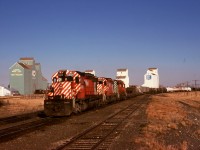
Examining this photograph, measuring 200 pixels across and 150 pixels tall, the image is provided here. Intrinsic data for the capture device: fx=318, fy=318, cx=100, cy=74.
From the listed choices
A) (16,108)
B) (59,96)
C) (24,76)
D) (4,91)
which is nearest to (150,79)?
(24,76)

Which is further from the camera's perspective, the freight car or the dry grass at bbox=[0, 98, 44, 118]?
the dry grass at bbox=[0, 98, 44, 118]

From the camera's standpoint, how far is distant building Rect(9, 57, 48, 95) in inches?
3408

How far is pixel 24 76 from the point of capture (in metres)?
86.6

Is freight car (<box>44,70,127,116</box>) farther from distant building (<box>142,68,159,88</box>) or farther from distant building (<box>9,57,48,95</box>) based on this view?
distant building (<box>142,68,159,88</box>)

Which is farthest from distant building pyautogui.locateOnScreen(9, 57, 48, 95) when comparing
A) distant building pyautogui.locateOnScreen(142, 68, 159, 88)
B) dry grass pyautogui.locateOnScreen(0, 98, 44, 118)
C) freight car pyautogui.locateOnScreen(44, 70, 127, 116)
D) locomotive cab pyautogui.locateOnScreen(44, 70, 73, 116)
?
distant building pyautogui.locateOnScreen(142, 68, 159, 88)

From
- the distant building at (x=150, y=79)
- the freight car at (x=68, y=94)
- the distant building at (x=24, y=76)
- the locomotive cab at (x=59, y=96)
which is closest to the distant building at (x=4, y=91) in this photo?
the distant building at (x=24, y=76)

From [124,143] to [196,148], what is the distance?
2805 mm

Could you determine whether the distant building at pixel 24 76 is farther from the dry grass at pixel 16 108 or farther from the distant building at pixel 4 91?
the dry grass at pixel 16 108

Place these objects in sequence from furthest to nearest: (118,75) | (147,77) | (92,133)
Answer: (147,77), (118,75), (92,133)

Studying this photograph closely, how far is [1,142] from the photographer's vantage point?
13.0m

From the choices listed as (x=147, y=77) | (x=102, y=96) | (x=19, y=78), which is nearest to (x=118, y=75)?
(x=147, y=77)

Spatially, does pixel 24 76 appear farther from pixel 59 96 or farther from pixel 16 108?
pixel 59 96

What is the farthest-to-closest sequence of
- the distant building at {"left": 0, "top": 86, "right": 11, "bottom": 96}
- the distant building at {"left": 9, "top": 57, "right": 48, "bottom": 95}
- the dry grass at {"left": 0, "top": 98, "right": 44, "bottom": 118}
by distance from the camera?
the distant building at {"left": 9, "top": 57, "right": 48, "bottom": 95} → the distant building at {"left": 0, "top": 86, "right": 11, "bottom": 96} → the dry grass at {"left": 0, "top": 98, "right": 44, "bottom": 118}

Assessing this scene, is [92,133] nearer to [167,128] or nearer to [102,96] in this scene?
[167,128]
